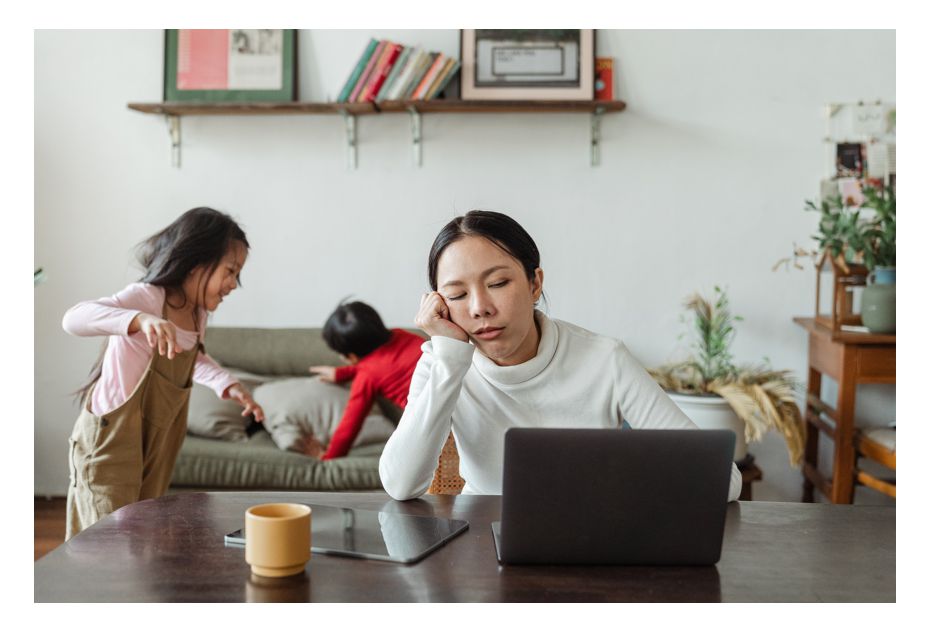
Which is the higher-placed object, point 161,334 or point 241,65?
point 241,65

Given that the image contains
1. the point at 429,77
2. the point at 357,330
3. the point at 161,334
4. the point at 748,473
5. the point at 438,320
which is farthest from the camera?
the point at 429,77

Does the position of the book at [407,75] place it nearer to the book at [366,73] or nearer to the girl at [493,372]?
the book at [366,73]

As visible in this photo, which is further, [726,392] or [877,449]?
[726,392]

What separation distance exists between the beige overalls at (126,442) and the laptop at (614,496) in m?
1.00

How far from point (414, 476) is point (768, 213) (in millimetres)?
2447

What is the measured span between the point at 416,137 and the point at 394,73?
0.84 ft

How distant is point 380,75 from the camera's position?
313 centimetres

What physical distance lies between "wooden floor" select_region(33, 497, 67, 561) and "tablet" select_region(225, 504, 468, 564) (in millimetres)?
1753

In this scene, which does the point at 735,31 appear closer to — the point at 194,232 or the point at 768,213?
the point at 768,213

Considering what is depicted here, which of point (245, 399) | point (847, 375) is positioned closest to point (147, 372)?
point (245, 399)

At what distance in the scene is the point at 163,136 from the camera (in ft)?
11.0

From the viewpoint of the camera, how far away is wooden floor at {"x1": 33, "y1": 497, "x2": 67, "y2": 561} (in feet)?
8.72

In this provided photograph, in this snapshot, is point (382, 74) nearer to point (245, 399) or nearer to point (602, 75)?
point (602, 75)

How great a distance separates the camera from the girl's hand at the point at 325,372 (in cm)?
297
